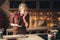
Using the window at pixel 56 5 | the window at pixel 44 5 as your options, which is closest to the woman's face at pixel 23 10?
the window at pixel 44 5

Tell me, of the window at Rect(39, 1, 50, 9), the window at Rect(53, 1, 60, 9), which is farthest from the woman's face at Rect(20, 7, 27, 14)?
the window at Rect(53, 1, 60, 9)

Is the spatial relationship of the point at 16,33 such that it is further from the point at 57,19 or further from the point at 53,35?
the point at 57,19

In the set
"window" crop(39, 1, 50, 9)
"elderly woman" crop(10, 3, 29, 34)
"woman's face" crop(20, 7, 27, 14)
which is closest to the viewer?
"elderly woman" crop(10, 3, 29, 34)

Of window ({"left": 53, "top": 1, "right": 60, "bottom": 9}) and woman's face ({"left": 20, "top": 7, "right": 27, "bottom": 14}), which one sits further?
window ({"left": 53, "top": 1, "right": 60, "bottom": 9})

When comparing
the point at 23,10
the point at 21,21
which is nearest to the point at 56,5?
the point at 23,10

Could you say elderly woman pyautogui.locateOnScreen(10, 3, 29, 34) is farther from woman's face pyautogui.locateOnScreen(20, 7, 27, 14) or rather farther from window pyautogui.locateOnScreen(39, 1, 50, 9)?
window pyautogui.locateOnScreen(39, 1, 50, 9)

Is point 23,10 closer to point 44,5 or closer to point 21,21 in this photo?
point 21,21

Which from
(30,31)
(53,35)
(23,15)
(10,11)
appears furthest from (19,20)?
(10,11)

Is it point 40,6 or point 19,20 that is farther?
point 40,6

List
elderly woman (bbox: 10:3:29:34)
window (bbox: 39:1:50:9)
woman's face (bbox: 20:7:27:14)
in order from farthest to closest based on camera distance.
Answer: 1. window (bbox: 39:1:50:9)
2. woman's face (bbox: 20:7:27:14)
3. elderly woman (bbox: 10:3:29:34)

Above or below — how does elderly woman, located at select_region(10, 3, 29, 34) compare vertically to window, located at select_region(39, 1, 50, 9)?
below

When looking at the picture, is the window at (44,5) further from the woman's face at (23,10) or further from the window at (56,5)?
the woman's face at (23,10)

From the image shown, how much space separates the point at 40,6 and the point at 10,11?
1.37m

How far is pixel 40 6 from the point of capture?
10.5 meters
